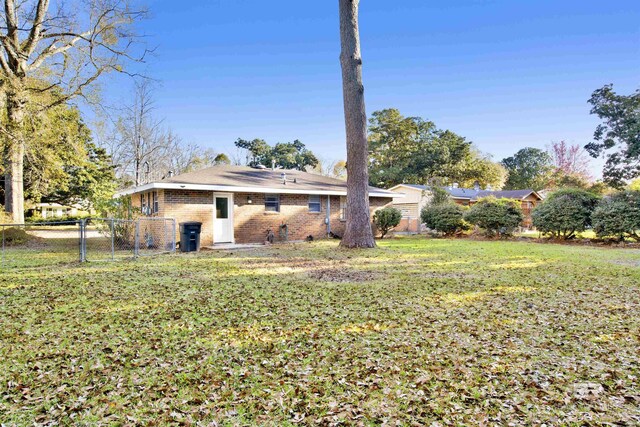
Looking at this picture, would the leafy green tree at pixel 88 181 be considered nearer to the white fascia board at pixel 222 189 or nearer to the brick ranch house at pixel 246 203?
the white fascia board at pixel 222 189

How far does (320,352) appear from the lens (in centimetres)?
347

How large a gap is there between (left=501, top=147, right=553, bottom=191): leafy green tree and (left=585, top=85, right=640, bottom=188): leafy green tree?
1001 inches

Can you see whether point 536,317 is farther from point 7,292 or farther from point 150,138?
point 150,138

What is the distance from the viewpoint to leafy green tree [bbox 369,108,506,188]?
37.7 metres

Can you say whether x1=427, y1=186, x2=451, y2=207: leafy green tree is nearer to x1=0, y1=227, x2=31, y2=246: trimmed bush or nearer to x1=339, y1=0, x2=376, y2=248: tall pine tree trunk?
x1=339, y1=0, x2=376, y2=248: tall pine tree trunk

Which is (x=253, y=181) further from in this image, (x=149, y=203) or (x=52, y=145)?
(x=52, y=145)

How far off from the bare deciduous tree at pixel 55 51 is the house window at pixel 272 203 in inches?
322

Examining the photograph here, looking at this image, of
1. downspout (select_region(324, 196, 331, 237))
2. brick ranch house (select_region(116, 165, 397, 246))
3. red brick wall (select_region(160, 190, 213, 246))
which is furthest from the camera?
downspout (select_region(324, 196, 331, 237))

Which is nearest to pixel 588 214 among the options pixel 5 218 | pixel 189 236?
pixel 189 236

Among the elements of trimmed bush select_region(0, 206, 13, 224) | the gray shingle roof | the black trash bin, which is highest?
the gray shingle roof

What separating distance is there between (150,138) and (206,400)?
33.9 metres

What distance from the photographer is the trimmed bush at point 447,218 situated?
63.5 feet

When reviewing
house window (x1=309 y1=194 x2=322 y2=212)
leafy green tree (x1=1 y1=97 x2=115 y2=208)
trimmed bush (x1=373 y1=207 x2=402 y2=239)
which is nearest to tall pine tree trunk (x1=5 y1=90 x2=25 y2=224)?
leafy green tree (x1=1 y1=97 x2=115 y2=208)

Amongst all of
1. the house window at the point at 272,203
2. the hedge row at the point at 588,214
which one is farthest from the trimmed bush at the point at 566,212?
the house window at the point at 272,203
